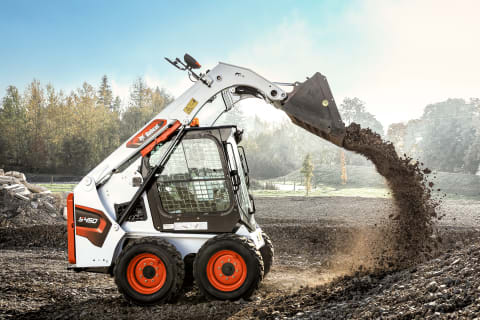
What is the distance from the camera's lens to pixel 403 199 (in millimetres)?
6457

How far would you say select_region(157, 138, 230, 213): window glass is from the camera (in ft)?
18.1

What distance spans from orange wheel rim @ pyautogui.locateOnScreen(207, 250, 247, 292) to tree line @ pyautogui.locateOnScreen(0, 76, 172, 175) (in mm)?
33689

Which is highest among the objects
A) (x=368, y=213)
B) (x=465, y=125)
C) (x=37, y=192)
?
(x=465, y=125)

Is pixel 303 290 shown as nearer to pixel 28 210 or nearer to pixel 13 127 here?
pixel 28 210

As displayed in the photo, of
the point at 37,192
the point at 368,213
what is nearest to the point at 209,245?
the point at 37,192

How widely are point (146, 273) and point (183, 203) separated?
99 centimetres

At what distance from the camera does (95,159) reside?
3719 cm

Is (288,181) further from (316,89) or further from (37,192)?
(316,89)

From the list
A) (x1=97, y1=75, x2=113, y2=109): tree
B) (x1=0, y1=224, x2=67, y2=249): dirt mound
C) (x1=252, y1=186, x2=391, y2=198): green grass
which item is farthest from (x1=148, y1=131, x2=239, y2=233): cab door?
(x1=97, y1=75, x2=113, y2=109): tree

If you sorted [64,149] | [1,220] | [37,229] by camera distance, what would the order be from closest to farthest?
1. [37,229]
2. [1,220]
3. [64,149]

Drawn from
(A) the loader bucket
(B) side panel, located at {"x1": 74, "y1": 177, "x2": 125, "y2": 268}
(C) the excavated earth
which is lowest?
(C) the excavated earth

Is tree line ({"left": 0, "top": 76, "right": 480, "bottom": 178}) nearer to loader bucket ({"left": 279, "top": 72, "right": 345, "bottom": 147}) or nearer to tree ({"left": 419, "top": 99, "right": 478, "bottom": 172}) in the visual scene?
tree ({"left": 419, "top": 99, "right": 478, "bottom": 172})

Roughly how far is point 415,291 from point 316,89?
280 cm

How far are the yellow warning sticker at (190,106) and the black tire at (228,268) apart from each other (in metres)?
1.75
